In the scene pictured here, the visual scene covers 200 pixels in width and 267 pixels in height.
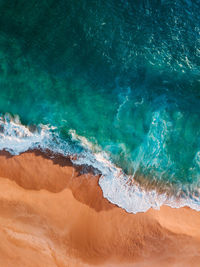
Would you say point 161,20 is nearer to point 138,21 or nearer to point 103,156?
point 138,21

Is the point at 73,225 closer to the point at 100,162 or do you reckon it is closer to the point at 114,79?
the point at 100,162

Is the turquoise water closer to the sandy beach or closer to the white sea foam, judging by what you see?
the white sea foam

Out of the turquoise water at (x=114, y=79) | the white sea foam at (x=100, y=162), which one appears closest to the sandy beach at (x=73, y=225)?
the white sea foam at (x=100, y=162)

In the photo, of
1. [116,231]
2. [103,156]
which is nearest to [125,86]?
[103,156]

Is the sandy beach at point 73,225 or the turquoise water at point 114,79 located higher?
the turquoise water at point 114,79

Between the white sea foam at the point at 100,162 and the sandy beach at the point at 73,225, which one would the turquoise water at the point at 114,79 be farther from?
the sandy beach at the point at 73,225

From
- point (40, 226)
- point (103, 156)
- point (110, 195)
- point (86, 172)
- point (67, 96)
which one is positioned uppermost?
point (67, 96)

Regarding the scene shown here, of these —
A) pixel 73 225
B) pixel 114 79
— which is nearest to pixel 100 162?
pixel 73 225

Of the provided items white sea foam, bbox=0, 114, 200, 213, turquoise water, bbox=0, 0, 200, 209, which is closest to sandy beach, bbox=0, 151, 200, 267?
white sea foam, bbox=0, 114, 200, 213
